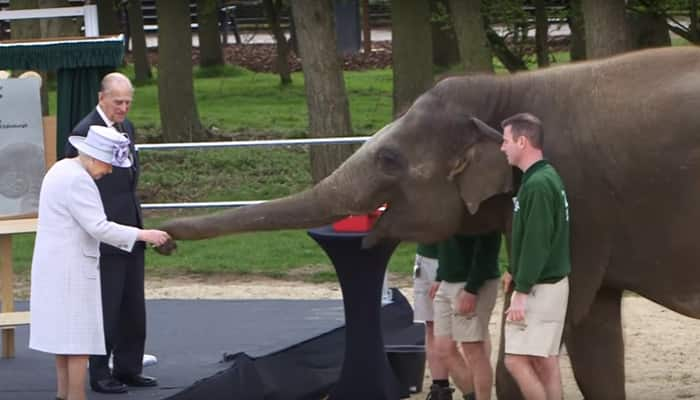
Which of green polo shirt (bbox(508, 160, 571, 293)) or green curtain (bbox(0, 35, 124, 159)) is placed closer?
green polo shirt (bbox(508, 160, 571, 293))

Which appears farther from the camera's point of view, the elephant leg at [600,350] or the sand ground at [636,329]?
the sand ground at [636,329]

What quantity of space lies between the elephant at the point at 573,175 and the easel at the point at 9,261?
2.54 m

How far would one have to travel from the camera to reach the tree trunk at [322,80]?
1750cm

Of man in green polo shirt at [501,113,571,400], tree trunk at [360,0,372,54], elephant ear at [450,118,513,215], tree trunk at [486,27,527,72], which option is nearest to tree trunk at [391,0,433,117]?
tree trunk at [486,27,527,72]

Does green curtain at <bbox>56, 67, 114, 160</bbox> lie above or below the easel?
above

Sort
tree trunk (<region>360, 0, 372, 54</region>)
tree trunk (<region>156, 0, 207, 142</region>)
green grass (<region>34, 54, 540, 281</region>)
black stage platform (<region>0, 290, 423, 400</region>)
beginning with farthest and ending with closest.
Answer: tree trunk (<region>360, 0, 372, 54</region>) → tree trunk (<region>156, 0, 207, 142</region>) → green grass (<region>34, 54, 540, 281</region>) → black stage platform (<region>0, 290, 423, 400</region>)

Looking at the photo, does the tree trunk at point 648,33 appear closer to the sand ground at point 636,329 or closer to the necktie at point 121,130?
the sand ground at point 636,329

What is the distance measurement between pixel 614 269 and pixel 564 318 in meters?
0.58

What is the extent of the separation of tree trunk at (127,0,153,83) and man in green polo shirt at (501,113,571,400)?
20.4 meters

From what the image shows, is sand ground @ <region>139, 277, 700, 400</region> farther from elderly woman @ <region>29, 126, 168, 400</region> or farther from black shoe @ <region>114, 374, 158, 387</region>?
elderly woman @ <region>29, 126, 168, 400</region>

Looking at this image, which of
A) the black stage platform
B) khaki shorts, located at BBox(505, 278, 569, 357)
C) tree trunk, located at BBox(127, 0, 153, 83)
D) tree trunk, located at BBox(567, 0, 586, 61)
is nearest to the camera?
khaki shorts, located at BBox(505, 278, 569, 357)

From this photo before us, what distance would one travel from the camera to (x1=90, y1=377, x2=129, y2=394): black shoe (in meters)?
9.24

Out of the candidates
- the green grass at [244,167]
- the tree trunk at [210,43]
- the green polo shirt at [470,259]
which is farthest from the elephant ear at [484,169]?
the tree trunk at [210,43]

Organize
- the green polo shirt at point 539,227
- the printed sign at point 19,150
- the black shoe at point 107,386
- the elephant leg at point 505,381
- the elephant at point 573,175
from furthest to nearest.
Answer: the printed sign at point 19,150
the black shoe at point 107,386
the elephant leg at point 505,381
the elephant at point 573,175
the green polo shirt at point 539,227
